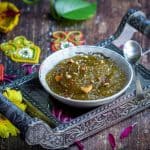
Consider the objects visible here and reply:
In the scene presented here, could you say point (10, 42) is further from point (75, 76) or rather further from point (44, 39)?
point (75, 76)

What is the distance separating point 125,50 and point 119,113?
0.20 metres

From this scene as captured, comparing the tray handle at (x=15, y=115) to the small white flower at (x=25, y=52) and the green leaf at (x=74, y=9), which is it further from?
the green leaf at (x=74, y=9)

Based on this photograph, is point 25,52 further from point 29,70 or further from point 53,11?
point 53,11

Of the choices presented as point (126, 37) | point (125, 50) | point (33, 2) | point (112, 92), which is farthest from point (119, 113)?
point (33, 2)

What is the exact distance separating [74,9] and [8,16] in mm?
198

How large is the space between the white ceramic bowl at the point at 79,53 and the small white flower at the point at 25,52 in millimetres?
183

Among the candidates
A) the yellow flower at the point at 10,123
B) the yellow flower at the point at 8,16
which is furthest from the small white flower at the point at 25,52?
the yellow flower at the point at 10,123

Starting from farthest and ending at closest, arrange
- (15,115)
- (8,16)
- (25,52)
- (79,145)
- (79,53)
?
(8,16) → (25,52) → (79,53) → (79,145) → (15,115)

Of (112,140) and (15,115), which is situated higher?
(15,115)

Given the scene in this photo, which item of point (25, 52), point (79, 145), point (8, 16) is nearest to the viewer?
point (79, 145)

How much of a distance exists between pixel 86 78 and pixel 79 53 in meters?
0.13

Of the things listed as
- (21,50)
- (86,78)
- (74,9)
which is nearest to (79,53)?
(86,78)

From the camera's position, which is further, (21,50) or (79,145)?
(21,50)

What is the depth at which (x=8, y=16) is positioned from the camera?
5.46 ft
